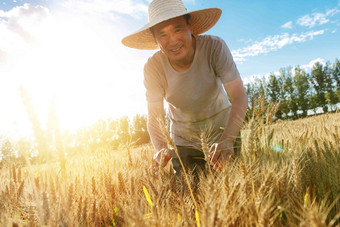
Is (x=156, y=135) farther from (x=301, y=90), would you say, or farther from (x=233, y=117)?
(x=301, y=90)

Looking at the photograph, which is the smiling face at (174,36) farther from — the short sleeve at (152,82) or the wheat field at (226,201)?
the wheat field at (226,201)

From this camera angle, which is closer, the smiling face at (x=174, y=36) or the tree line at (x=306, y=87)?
the smiling face at (x=174, y=36)

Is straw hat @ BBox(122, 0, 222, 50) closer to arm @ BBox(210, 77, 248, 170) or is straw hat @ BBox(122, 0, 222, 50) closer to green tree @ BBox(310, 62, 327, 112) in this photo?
arm @ BBox(210, 77, 248, 170)

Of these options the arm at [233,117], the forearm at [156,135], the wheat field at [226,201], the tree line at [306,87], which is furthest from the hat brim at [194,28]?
the tree line at [306,87]

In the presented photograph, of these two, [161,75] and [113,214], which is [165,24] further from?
[113,214]

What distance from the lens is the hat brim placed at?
8.17 ft

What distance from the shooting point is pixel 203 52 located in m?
2.45

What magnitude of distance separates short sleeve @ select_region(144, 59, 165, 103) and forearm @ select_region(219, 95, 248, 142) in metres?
0.99

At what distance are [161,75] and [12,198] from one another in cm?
191

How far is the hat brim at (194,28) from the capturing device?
2.49m

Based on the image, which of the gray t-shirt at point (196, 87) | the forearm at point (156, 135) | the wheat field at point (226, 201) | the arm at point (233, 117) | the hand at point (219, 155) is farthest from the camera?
the forearm at point (156, 135)

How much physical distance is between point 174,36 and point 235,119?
3.44 ft

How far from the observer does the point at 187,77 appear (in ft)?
8.30

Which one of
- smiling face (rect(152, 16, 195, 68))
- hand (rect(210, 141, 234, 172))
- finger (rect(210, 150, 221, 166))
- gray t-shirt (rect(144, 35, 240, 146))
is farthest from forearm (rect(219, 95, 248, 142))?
smiling face (rect(152, 16, 195, 68))
